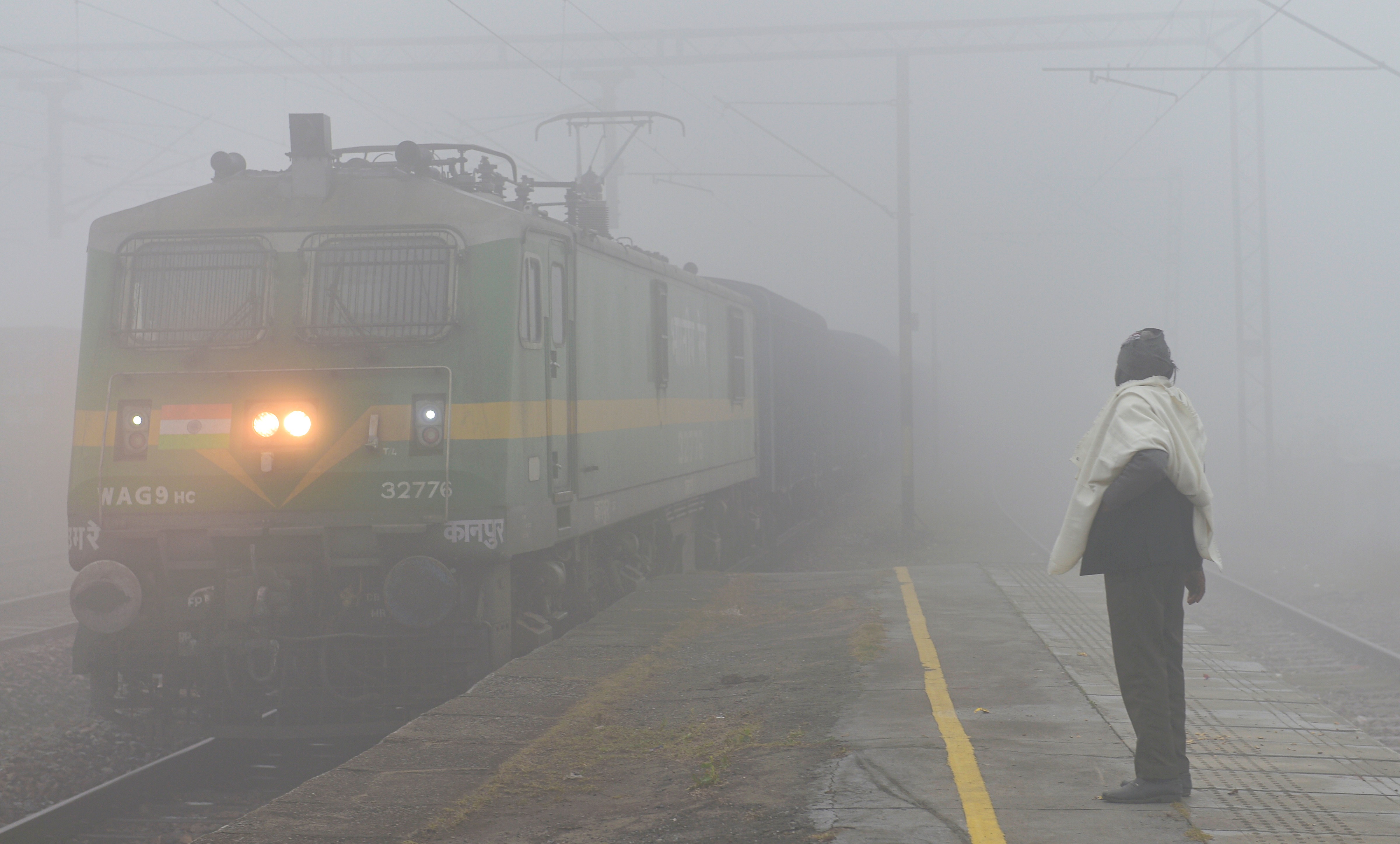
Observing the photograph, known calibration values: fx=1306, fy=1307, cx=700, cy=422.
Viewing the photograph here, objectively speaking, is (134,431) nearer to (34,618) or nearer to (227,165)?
(227,165)

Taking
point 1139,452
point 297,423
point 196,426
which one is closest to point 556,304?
point 297,423

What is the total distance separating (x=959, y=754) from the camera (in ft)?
17.1

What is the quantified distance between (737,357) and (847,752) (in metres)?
10.0

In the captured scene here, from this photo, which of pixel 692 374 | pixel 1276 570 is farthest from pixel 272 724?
pixel 1276 570

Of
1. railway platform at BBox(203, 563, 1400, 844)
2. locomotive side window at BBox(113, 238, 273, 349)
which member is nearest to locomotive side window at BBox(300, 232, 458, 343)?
locomotive side window at BBox(113, 238, 273, 349)

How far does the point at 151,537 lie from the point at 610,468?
10.9 ft

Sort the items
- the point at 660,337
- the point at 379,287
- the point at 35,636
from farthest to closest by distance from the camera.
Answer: the point at 660,337
the point at 35,636
the point at 379,287

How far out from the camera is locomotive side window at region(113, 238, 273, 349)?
25.4 feet

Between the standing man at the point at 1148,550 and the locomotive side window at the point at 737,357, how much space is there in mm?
9946

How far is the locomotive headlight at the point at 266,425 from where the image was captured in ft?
24.6

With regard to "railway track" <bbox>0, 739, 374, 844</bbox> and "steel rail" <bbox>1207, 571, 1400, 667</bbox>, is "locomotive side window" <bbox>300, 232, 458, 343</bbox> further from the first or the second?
"steel rail" <bbox>1207, 571, 1400, 667</bbox>

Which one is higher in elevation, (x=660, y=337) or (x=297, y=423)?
(x=660, y=337)

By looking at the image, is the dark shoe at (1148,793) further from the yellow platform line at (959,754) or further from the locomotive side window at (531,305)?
the locomotive side window at (531,305)

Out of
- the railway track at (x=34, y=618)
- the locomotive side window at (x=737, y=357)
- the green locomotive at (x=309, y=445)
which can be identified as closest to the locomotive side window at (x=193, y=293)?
the green locomotive at (x=309, y=445)
